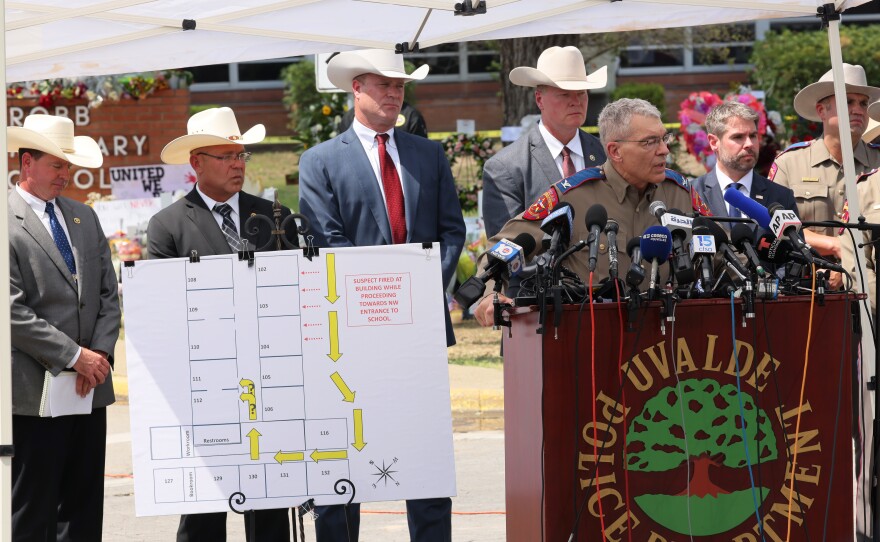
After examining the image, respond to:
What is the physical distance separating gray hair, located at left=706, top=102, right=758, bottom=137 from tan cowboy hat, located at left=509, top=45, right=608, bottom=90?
2.55 feet

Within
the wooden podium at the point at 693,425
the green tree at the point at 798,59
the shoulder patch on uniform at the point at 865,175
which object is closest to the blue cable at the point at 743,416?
the wooden podium at the point at 693,425

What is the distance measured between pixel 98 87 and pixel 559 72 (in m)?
10.3

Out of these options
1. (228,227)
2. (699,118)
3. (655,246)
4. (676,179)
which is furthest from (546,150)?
(699,118)

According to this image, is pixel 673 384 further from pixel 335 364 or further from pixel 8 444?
pixel 8 444

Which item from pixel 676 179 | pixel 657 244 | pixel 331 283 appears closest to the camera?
pixel 657 244

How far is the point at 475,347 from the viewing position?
14.4m

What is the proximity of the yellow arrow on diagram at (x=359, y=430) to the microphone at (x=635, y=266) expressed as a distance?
1347 millimetres

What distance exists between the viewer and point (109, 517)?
28.3 ft

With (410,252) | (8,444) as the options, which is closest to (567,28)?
(410,252)

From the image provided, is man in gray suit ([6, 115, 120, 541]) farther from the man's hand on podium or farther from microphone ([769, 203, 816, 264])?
microphone ([769, 203, 816, 264])

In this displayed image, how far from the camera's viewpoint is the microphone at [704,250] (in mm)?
4926

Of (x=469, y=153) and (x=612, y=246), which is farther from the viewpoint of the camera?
(x=469, y=153)

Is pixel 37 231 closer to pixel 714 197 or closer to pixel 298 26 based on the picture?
pixel 298 26

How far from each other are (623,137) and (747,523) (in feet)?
5.84
